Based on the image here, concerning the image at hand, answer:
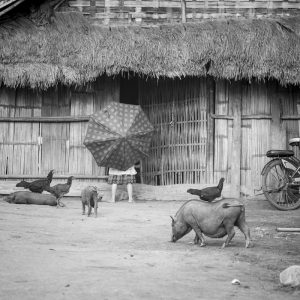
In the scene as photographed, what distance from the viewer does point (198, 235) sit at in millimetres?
6391

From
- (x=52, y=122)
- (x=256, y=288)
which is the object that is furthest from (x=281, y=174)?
(x=256, y=288)

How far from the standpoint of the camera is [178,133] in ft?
39.4

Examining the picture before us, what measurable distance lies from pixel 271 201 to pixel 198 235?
419 centimetres

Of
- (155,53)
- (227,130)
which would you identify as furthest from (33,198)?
(227,130)

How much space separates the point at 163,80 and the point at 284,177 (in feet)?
11.5

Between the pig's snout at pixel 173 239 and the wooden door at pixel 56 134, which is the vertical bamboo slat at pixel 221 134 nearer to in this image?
the wooden door at pixel 56 134

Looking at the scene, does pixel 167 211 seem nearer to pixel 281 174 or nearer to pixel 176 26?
pixel 281 174

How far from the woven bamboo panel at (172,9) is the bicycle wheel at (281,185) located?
129 inches

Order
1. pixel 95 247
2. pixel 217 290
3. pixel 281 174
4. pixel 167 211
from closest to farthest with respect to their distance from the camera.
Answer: pixel 217 290, pixel 95 247, pixel 167 211, pixel 281 174

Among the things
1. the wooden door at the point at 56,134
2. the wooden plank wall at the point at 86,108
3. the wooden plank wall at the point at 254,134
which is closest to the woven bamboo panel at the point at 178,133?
the wooden plank wall at the point at 254,134

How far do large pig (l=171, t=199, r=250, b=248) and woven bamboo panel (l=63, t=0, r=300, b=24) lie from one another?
646cm

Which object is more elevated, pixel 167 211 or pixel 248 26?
pixel 248 26

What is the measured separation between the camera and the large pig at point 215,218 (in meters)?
6.23

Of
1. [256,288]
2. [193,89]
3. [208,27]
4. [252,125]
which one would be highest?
[208,27]
